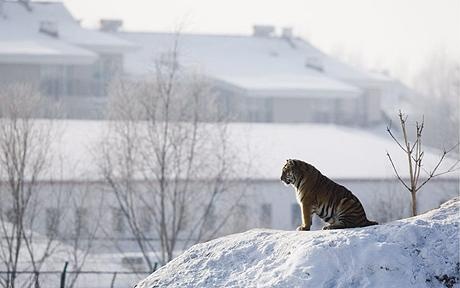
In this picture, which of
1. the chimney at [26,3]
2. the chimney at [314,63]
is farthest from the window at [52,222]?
the chimney at [314,63]

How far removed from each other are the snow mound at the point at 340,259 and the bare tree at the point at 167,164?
22.6 metres

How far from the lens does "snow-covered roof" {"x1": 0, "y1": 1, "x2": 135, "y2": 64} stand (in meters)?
59.1

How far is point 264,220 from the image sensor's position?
37.1 metres

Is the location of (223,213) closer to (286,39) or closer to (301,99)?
(301,99)

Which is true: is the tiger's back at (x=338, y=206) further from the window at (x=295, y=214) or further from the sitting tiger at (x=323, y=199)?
the window at (x=295, y=214)

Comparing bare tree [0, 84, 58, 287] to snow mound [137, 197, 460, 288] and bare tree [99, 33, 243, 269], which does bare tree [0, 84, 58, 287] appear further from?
snow mound [137, 197, 460, 288]

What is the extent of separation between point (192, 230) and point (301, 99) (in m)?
33.3

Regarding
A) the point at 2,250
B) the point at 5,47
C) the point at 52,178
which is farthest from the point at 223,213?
the point at 5,47

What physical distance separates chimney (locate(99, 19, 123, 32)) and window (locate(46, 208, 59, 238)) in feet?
137

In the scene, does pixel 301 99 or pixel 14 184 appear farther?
pixel 301 99

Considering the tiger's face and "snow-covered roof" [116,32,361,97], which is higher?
the tiger's face

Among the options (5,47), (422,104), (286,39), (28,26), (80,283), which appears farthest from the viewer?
(422,104)

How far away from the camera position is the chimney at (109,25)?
74250 mm

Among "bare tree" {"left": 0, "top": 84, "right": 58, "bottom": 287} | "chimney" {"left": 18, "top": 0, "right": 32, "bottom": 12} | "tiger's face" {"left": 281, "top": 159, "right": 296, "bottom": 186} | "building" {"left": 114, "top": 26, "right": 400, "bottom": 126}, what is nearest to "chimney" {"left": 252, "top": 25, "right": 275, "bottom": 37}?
"building" {"left": 114, "top": 26, "right": 400, "bottom": 126}
